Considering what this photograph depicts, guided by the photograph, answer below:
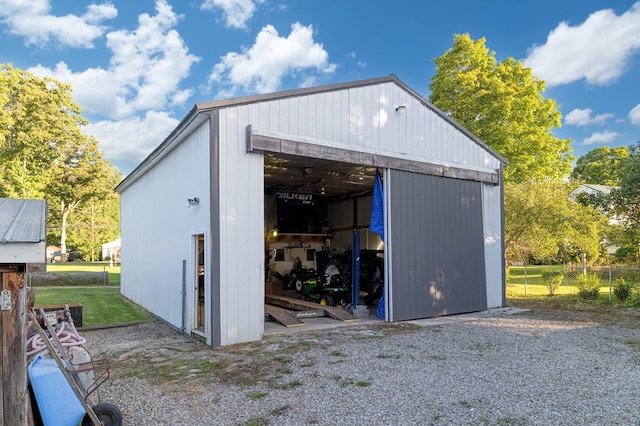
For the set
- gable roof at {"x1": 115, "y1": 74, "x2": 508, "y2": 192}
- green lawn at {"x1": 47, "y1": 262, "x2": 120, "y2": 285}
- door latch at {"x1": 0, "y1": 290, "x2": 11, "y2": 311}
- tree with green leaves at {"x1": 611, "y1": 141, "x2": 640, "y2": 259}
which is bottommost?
green lawn at {"x1": 47, "y1": 262, "x2": 120, "y2": 285}

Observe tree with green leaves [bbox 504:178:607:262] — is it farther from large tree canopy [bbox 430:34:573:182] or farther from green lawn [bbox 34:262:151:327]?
green lawn [bbox 34:262:151:327]

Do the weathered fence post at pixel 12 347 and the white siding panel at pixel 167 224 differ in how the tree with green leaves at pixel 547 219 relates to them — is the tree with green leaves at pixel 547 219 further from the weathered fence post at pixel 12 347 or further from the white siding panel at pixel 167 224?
the weathered fence post at pixel 12 347

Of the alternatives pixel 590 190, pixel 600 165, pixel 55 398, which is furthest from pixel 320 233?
pixel 600 165

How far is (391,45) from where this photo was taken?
16.8m

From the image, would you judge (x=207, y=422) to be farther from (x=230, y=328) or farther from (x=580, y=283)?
(x=580, y=283)

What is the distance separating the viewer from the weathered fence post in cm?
295

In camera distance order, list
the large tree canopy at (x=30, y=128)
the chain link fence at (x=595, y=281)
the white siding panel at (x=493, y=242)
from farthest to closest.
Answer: the large tree canopy at (x=30, y=128) → the chain link fence at (x=595, y=281) → the white siding panel at (x=493, y=242)

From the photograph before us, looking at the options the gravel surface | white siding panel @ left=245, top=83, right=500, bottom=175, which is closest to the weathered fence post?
the gravel surface

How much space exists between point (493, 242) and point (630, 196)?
4267 millimetres

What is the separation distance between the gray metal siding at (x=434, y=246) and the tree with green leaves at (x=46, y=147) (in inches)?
1054

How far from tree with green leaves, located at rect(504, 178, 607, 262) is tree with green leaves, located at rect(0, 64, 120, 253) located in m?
28.4

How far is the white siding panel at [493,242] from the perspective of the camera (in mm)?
11305

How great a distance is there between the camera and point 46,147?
3036 cm

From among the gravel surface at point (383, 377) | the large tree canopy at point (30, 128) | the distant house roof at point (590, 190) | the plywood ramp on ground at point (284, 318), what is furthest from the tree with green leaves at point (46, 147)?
the distant house roof at point (590, 190)
